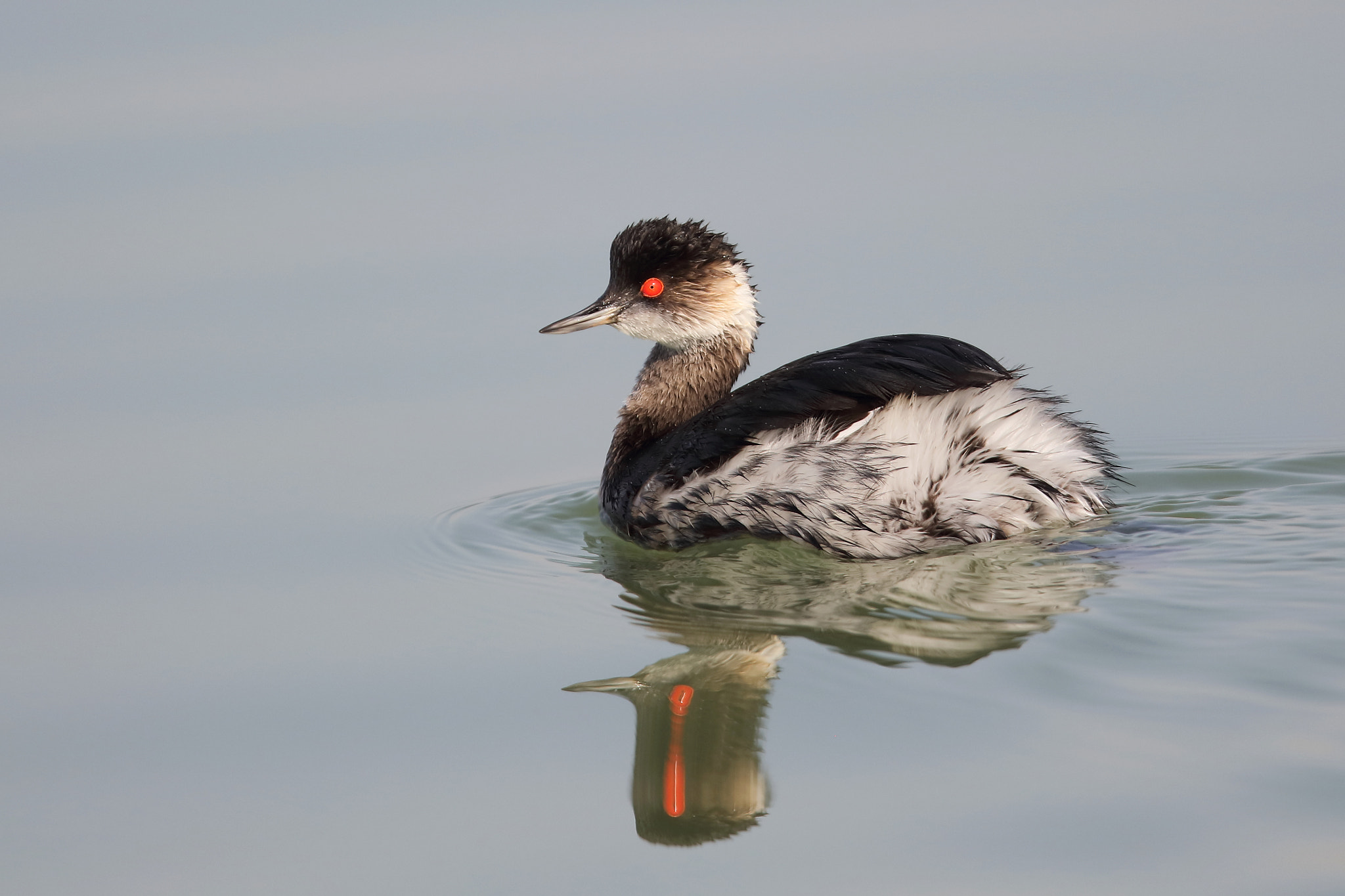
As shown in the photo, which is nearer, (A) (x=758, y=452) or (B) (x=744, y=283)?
(A) (x=758, y=452)

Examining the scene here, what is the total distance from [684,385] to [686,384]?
10mm

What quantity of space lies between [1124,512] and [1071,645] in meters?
1.69

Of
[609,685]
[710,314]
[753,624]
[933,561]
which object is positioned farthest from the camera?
[710,314]

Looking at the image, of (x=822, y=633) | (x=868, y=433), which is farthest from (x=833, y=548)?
(x=822, y=633)

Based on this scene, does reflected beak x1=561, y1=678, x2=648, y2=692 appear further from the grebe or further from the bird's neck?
the bird's neck

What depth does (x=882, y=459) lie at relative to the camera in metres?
5.89

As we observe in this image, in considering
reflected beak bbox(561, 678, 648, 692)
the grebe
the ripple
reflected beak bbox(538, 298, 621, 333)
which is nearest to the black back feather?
the grebe

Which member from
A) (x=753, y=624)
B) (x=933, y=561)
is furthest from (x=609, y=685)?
(x=933, y=561)

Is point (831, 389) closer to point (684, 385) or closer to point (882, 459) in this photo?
point (882, 459)

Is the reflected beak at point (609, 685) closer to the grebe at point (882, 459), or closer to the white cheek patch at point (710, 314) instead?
the grebe at point (882, 459)

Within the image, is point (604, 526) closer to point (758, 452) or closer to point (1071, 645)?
point (758, 452)

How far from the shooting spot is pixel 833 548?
5945 millimetres

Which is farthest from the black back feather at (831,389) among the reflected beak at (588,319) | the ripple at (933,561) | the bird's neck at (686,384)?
the reflected beak at (588,319)

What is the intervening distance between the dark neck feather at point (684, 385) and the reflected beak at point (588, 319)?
32cm
